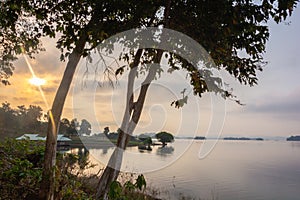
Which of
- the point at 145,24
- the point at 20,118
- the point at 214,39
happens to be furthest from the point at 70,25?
the point at 20,118

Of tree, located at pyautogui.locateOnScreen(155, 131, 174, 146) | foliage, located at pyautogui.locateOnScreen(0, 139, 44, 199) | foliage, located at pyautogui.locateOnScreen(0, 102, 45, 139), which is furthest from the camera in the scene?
foliage, located at pyautogui.locateOnScreen(0, 102, 45, 139)

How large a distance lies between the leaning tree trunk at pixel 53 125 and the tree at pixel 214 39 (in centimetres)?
142

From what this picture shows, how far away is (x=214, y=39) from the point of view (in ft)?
18.3

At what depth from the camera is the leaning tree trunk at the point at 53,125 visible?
4.42m

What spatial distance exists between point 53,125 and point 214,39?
358cm

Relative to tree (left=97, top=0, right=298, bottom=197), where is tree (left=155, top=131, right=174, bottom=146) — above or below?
below

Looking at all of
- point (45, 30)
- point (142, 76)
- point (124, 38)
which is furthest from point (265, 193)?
point (45, 30)

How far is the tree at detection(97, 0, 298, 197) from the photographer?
4.87 meters

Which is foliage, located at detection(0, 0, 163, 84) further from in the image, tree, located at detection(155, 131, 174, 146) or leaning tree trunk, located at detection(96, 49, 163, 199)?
tree, located at detection(155, 131, 174, 146)

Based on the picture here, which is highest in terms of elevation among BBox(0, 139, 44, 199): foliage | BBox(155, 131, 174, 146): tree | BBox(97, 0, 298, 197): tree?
BBox(97, 0, 298, 197): tree

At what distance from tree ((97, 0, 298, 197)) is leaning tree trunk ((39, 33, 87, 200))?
1421 millimetres

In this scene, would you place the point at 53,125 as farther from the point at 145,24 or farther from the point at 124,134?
the point at 145,24

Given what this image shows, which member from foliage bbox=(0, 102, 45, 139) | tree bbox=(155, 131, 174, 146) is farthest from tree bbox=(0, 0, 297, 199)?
foliage bbox=(0, 102, 45, 139)

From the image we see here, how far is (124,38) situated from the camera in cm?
637
